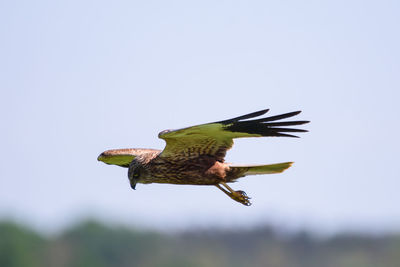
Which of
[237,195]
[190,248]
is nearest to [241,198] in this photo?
[237,195]

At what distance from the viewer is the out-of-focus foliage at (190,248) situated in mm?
91312

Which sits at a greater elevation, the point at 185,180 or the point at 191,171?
the point at 191,171

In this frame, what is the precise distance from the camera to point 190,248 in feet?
342

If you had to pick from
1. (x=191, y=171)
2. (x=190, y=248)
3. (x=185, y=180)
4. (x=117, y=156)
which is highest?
(x=117, y=156)

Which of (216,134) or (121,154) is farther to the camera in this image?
(121,154)

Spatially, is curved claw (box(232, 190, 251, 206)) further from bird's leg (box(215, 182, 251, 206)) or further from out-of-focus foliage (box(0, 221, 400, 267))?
out-of-focus foliage (box(0, 221, 400, 267))

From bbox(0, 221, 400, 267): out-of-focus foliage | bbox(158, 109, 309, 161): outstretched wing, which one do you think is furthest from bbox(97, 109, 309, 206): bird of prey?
bbox(0, 221, 400, 267): out-of-focus foliage

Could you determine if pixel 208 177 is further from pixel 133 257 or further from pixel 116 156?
pixel 133 257

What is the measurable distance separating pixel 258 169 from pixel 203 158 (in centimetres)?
88

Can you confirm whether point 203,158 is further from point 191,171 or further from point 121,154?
point 121,154

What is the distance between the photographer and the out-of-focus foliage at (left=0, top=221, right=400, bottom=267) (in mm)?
91312

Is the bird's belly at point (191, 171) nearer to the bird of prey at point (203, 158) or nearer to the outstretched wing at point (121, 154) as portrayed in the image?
the bird of prey at point (203, 158)

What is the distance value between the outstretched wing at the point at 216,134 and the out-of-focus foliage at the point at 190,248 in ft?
235
